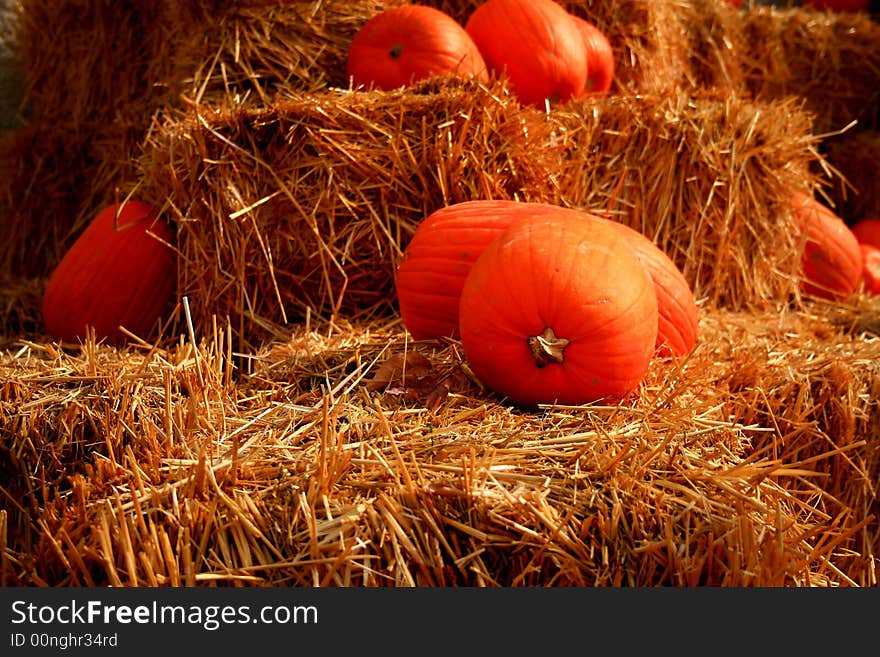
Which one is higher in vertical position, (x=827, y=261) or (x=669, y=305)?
(x=669, y=305)

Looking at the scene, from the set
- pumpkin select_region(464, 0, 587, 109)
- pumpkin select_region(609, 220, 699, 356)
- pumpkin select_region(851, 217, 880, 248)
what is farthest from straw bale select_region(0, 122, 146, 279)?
Answer: pumpkin select_region(851, 217, 880, 248)

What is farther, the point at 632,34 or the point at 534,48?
the point at 632,34

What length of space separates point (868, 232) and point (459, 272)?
287cm

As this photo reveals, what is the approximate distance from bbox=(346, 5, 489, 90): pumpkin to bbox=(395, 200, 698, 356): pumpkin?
3.03 ft

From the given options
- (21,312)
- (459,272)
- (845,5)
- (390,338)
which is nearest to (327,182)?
(390,338)

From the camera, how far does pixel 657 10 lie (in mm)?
3879

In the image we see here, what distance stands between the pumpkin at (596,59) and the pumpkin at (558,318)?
1793mm

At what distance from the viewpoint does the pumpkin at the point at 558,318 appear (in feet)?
6.04

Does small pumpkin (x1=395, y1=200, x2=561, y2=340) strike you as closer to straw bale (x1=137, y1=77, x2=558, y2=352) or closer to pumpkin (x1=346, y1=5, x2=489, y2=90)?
straw bale (x1=137, y1=77, x2=558, y2=352)

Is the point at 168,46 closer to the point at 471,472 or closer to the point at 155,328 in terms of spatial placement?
the point at 155,328

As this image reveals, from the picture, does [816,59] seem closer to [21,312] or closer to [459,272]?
[459,272]

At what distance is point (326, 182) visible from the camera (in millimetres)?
2652

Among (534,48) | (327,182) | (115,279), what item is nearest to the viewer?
(327,182)

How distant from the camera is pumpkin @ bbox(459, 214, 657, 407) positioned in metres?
1.84
